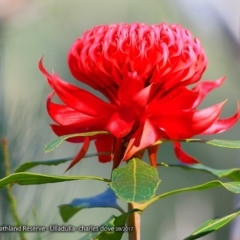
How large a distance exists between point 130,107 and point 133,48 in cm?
9

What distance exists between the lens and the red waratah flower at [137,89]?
0.59 m

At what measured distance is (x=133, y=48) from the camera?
597 mm

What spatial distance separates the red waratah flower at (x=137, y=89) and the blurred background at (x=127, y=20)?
64 centimetres

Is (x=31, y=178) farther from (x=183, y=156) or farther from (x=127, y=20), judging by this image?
(x=127, y=20)

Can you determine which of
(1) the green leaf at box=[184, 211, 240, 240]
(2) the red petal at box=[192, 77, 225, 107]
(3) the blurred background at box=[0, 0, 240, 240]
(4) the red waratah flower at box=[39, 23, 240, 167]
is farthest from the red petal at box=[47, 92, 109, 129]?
(3) the blurred background at box=[0, 0, 240, 240]

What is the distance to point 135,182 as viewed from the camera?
560 mm

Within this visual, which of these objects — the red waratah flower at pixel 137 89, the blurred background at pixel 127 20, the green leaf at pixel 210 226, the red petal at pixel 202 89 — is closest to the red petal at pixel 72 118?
the red waratah flower at pixel 137 89

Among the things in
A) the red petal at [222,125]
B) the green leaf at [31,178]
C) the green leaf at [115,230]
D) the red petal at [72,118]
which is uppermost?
the red petal at [72,118]

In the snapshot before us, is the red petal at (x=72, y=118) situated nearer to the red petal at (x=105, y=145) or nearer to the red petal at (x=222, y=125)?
the red petal at (x=105, y=145)

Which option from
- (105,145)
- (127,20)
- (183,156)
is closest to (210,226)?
(183,156)

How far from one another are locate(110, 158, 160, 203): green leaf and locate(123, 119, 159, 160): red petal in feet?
0.06

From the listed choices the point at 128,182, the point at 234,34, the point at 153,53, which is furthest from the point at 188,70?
Answer: the point at 234,34

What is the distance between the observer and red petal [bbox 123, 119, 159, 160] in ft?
1.96

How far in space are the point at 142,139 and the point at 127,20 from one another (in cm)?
83
